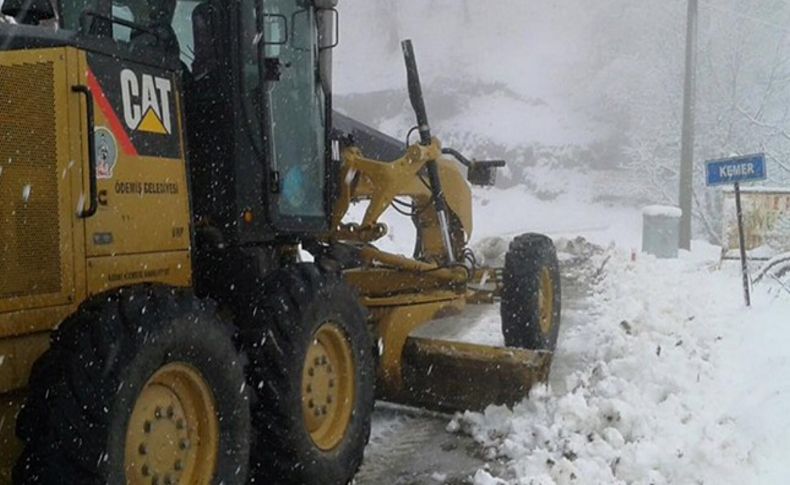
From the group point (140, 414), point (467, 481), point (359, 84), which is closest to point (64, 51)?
point (140, 414)

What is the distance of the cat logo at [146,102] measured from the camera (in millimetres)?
3588

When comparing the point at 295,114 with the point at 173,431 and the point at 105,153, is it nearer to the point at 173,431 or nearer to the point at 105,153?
the point at 105,153

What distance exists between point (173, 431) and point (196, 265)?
1.50 metres

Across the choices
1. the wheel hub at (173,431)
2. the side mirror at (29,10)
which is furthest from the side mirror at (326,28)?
the wheel hub at (173,431)

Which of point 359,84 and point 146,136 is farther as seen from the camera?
point 359,84

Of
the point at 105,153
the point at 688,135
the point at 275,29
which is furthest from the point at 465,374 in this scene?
the point at 688,135

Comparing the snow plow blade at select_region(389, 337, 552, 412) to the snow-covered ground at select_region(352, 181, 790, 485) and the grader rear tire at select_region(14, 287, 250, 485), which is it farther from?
the grader rear tire at select_region(14, 287, 250, 485)

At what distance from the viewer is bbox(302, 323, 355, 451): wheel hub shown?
4.48 meters

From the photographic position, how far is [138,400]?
10.4 ft

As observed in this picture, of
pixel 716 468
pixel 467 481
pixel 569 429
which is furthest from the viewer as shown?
pixel 569 429

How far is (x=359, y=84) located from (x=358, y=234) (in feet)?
141

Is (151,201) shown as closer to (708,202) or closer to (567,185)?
(708,202)

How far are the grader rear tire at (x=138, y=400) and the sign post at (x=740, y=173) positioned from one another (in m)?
7.56

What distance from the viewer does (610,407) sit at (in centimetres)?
523
